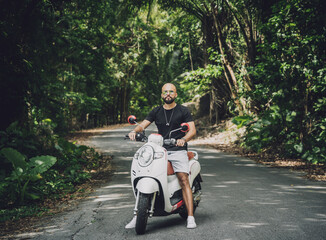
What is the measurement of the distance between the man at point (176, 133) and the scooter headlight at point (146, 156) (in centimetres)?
39

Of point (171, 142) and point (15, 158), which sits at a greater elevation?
Answer: point (171, 142)

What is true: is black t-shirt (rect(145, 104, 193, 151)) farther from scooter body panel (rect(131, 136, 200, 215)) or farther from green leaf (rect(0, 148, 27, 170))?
green leaf (rect(0, 148, 27, 170))

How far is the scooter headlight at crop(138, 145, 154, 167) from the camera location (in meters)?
4.61

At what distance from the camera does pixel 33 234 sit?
4852 mm

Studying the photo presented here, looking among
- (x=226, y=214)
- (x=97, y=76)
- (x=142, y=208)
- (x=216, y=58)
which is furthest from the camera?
(x=216, y=58)

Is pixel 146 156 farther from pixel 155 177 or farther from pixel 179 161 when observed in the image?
pixel 179 161

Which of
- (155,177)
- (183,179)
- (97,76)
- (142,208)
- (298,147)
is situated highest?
(97,76)

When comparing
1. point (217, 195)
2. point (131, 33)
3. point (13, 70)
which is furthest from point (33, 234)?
point (131, 33)

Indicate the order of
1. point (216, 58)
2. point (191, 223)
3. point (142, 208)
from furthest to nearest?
1. point (216, 58)
2. point (191, 223)
3. point (142, 208)

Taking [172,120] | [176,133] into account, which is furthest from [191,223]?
[172,120]

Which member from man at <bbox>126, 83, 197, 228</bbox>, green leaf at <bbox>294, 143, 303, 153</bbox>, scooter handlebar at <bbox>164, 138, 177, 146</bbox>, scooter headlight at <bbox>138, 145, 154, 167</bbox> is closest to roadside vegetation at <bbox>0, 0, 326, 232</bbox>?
green leaf at <bbox>294, 143, 303, 153</bbox>

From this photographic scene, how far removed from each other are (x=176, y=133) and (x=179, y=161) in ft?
1.47

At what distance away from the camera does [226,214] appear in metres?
5.59

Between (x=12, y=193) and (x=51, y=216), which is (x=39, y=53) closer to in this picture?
(x=12, y=193)
